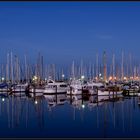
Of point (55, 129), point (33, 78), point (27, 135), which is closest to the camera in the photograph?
point (27, 135)

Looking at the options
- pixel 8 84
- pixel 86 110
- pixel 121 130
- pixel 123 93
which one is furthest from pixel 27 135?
pixel 8 84

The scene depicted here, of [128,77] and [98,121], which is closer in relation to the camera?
[98,121]

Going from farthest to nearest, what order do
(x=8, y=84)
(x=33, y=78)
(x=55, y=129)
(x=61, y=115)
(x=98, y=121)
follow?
(x=33, y=78) → (x=8, y=84) → (x=61, y=115) → (x=98, y=121) → (x=55, y=129)

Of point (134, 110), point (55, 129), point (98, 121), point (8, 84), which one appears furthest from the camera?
point (8, 84)

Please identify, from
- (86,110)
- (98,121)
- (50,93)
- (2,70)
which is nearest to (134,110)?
(86,110)

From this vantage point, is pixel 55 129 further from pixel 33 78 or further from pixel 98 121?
pixel 33 78

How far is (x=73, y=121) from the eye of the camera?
29609 mm

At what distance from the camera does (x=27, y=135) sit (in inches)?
931

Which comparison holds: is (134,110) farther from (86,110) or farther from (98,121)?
(98,121)

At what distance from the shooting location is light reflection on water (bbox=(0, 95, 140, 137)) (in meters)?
24.3

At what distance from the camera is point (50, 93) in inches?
2314

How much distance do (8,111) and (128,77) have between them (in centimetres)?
4268

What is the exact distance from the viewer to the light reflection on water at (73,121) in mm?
24281

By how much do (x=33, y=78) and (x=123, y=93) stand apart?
25819 mm
